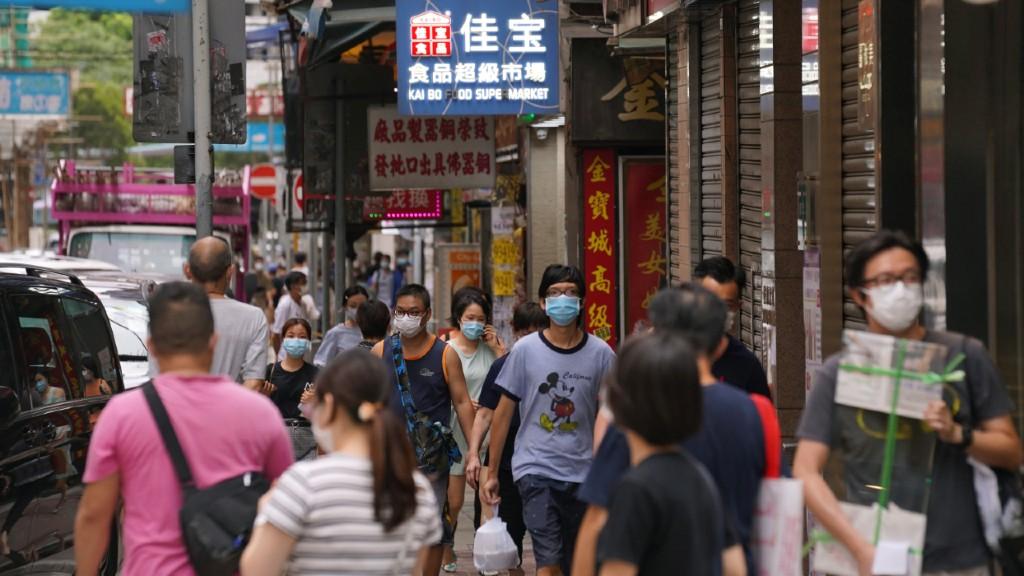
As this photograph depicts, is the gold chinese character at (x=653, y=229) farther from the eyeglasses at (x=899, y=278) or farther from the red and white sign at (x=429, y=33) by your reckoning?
the eyeglasses at (x=899, y=278)

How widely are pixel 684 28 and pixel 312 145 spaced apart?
24.7 feet

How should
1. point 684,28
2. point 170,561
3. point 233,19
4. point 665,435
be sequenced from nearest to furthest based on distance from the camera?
point 665,435 → point 170,561 → point 233,19 → point 684,28

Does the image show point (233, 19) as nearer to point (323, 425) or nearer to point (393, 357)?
point (393, 357)

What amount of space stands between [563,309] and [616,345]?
8.90 m

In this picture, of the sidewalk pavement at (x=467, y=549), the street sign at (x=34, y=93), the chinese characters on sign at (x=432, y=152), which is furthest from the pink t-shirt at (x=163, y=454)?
the street sign at (x=34, y=93)

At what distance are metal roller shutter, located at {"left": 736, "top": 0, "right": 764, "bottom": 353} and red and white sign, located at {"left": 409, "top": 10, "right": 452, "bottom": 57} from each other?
442 cm

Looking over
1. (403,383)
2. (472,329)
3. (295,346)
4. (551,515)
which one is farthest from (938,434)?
(295,346)

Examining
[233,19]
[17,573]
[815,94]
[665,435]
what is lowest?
[17,573]

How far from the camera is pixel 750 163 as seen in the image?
10.6 m

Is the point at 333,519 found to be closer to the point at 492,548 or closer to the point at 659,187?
the point at 492,548

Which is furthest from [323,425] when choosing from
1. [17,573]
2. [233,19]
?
[233,19]

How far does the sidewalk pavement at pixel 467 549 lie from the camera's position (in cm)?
1055

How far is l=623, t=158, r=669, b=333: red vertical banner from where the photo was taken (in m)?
16.5

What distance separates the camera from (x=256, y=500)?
476 cm
